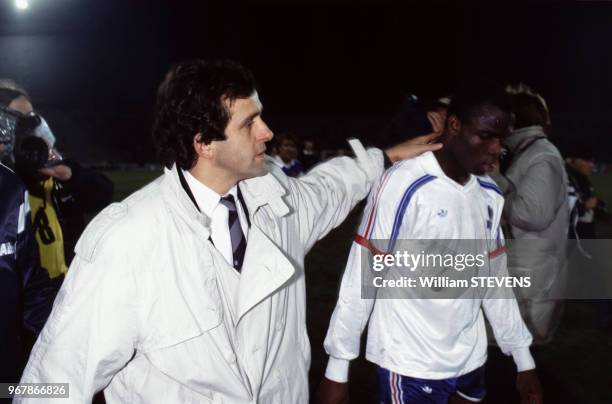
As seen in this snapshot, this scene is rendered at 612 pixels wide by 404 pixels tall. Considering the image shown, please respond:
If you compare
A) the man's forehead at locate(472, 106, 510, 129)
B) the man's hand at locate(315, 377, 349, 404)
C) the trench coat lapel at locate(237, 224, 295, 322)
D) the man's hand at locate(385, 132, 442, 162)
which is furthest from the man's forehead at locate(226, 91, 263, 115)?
the man's hand at locate(315, 377, 349, 404)

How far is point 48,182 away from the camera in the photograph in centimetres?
319

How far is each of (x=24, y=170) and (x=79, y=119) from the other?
25358mm

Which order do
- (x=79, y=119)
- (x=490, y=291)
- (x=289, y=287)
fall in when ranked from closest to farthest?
(x=289, y=287) < (x=490, y=291) < (x=79, y=119)

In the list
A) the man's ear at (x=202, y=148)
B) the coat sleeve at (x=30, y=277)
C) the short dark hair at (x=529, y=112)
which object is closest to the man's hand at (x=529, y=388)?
the man's ear at (x=202, y=148)

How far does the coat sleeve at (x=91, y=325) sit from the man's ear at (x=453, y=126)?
61.3 inches

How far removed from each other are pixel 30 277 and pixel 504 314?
6.72ft

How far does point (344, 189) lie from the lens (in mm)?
2203

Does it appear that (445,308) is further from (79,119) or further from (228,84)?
(79,119)

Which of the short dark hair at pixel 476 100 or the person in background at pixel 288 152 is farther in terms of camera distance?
the person in background at pixel 288 152

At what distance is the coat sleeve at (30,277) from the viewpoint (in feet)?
7.20

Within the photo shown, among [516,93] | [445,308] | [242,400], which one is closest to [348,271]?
[445,308]

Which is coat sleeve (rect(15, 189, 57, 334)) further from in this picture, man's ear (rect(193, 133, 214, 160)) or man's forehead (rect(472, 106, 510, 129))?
man's forehead (rect(472, 106, 510, 129))

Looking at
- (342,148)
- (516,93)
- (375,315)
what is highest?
(516,93)

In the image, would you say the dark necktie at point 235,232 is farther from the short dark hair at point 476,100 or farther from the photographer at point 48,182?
the photographer at point 48,182
